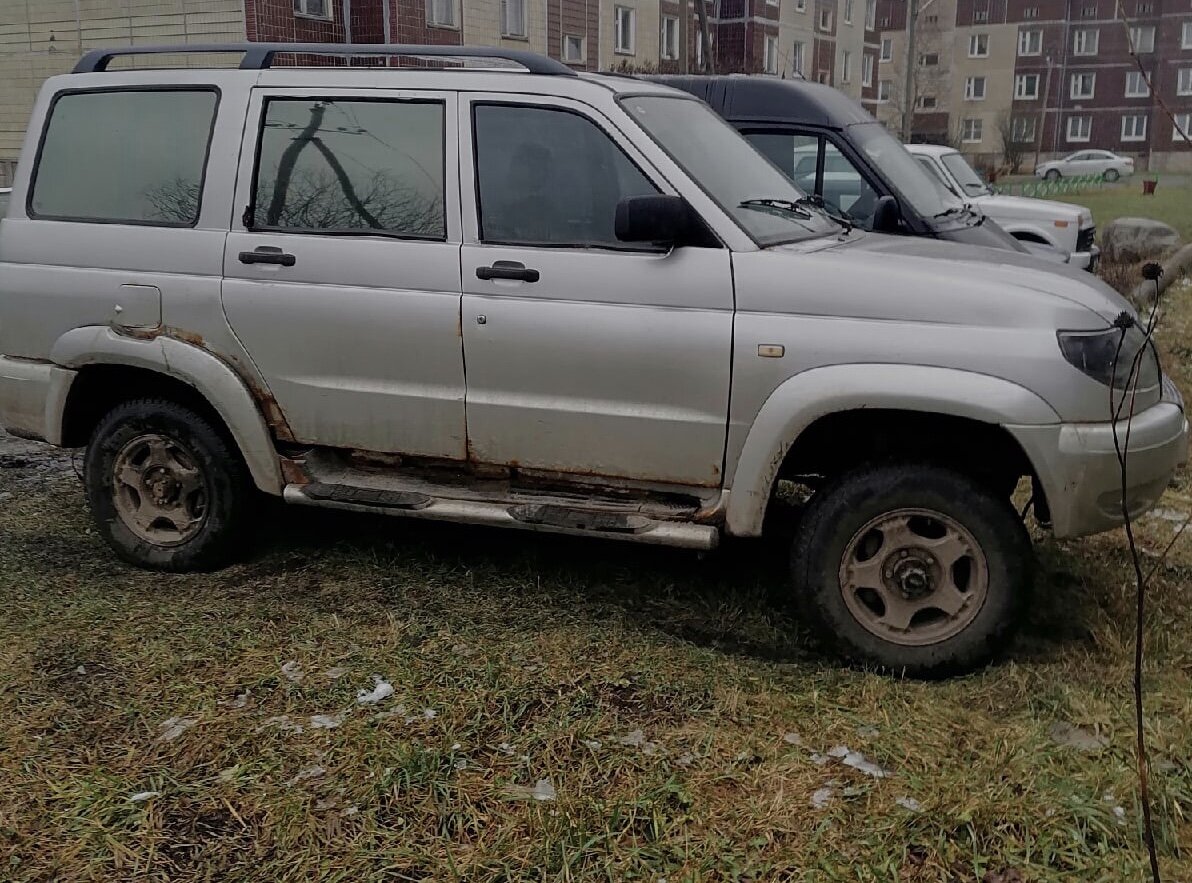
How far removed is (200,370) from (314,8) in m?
18.5

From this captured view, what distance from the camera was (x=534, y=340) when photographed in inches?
165

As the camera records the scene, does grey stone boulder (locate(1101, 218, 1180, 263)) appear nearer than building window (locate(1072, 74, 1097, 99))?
Yes

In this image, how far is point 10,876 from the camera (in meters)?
2.96

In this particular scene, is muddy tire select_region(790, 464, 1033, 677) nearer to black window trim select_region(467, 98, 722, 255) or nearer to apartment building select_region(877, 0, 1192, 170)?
black window trim select_region(467, 98, 722, 255)

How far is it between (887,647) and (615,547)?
163 cm

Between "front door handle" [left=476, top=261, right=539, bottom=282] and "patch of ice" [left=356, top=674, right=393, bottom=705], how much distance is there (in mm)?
1517

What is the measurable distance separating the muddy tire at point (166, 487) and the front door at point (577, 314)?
124 cm

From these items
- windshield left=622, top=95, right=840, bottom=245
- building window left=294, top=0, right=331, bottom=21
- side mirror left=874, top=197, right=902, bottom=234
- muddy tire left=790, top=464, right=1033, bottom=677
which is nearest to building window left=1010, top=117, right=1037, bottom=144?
building window left=294, top=0, right=331, bottom=21

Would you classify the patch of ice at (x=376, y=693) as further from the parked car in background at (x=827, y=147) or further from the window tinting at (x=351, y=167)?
the parked car in background at (x=827, y=147)

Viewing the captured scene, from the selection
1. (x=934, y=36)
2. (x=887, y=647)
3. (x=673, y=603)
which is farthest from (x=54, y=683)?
(x=934, y=36)

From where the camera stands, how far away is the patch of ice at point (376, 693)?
3801 millimetres

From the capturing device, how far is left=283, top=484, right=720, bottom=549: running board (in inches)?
161

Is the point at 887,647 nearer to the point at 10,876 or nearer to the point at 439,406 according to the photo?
the point at 439,406

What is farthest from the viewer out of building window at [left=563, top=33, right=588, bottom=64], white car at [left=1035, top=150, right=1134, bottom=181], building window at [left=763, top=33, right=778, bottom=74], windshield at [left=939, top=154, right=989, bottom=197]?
white car at [left=1035, top=150, right=1134, bottom=181]
